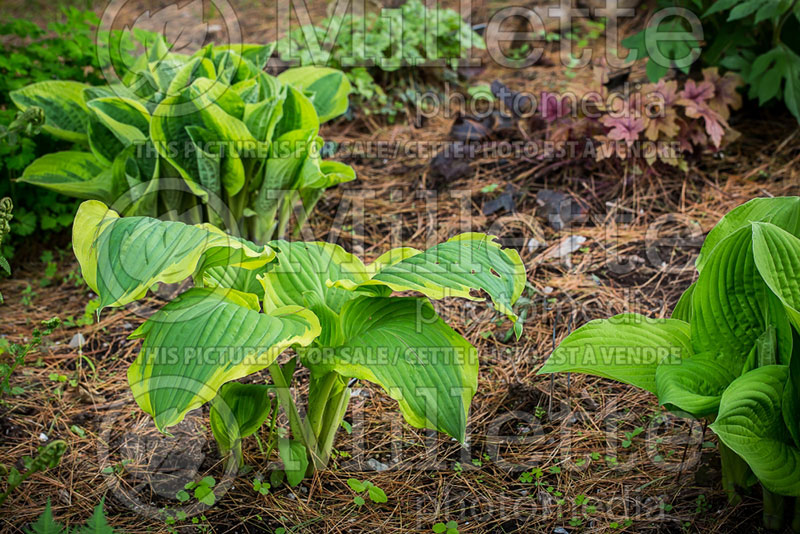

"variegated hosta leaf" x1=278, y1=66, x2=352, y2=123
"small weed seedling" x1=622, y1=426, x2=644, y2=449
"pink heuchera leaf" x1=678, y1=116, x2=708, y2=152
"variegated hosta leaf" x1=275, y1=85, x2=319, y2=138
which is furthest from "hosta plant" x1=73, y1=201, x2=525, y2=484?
A: "pink heuchera leaf" x1=678, y1=116, x2=708, y2=152

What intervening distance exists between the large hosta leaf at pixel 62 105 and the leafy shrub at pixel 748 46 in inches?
83.1

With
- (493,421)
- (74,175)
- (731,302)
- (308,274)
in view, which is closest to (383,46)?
(74,175)

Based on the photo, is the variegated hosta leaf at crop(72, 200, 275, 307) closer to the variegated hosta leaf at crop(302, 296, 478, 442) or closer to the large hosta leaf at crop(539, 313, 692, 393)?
the variegated hosta leaf at crop(302, 296, 478, 442)

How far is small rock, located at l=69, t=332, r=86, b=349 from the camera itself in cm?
224

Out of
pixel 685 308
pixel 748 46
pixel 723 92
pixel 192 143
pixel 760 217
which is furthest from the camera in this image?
pixel 748 46

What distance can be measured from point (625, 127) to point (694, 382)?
4.70 ft

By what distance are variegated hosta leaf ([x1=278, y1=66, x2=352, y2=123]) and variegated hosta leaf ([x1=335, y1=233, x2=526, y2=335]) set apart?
126 centimetres

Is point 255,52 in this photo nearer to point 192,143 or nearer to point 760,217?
point 192,143

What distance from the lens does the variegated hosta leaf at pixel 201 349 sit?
1.35 meters

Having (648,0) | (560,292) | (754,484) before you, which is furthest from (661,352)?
(648,0)

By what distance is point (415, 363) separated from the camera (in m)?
1.48

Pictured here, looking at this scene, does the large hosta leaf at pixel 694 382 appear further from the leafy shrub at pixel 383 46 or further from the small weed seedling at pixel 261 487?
the leafy shrub at pixel 383 46

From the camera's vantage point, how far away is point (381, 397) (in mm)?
2047

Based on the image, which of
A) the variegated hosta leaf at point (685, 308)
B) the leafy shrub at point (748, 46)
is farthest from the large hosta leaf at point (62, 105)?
the leafy shrub at point (748, 46)
